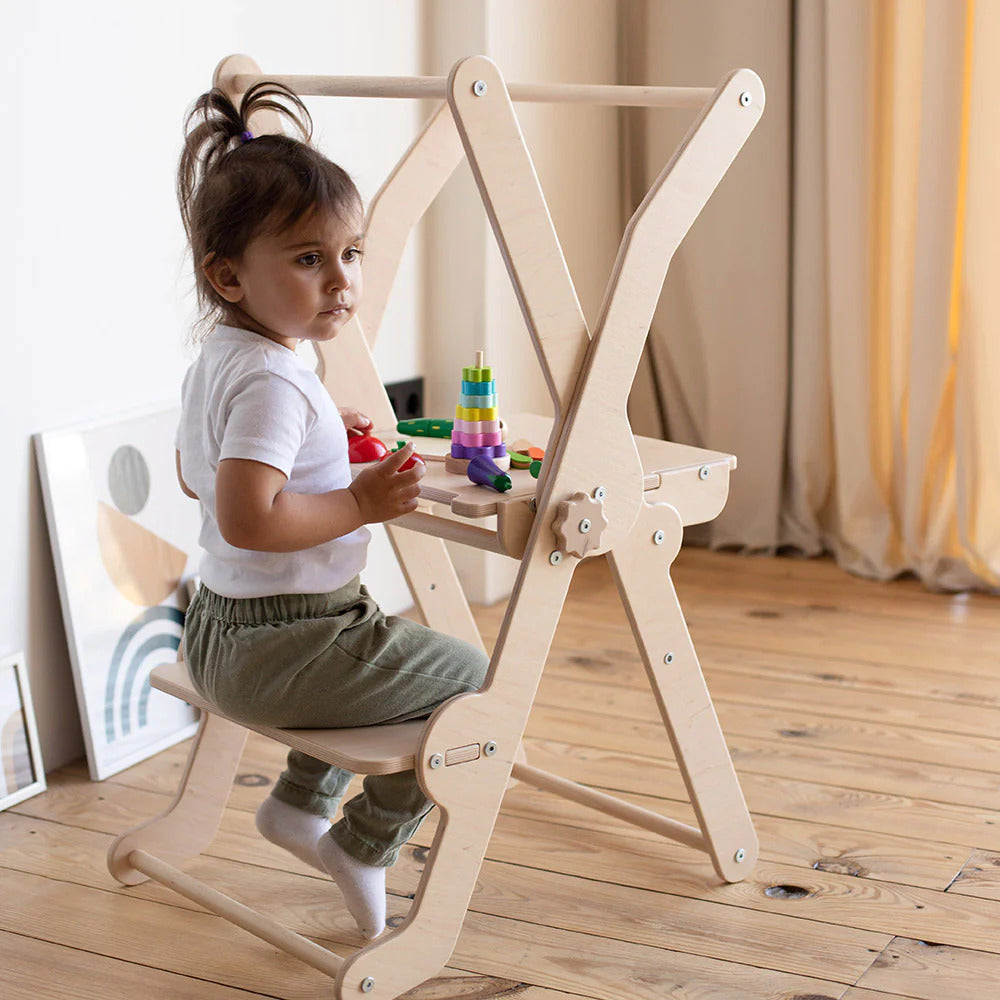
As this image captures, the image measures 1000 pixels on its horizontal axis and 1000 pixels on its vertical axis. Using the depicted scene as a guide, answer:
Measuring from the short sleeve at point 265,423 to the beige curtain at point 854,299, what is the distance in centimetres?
166

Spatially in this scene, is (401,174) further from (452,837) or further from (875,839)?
(875,839)

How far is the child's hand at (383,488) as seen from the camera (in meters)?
1.17

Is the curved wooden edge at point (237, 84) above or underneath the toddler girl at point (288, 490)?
above

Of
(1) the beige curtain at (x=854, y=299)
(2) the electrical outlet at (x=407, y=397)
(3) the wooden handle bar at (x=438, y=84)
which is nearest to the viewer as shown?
(3) the wooden handle bar at (x=438, y=84)

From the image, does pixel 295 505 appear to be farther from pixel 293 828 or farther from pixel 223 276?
pixel 293 828

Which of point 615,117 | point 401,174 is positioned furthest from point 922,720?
point 615,117

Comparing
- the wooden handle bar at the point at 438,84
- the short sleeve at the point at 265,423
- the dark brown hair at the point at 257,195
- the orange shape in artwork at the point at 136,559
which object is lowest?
the orange shape in artwork at the point at 136,559

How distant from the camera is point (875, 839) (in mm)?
1610

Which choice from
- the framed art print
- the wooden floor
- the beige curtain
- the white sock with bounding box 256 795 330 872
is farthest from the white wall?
the beige curtain

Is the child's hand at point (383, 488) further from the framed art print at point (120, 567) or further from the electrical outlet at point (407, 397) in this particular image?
the electrical outlet at point (407, 397)

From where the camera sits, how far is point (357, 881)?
1318 millimetres

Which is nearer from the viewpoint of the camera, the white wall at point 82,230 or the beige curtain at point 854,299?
the white wall at point 82,230

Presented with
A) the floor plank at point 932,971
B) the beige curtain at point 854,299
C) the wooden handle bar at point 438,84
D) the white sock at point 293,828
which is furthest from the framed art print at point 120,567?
the beige curtain at point 854,299

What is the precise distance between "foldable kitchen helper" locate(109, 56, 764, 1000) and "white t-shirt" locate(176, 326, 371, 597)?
12 centimetres
